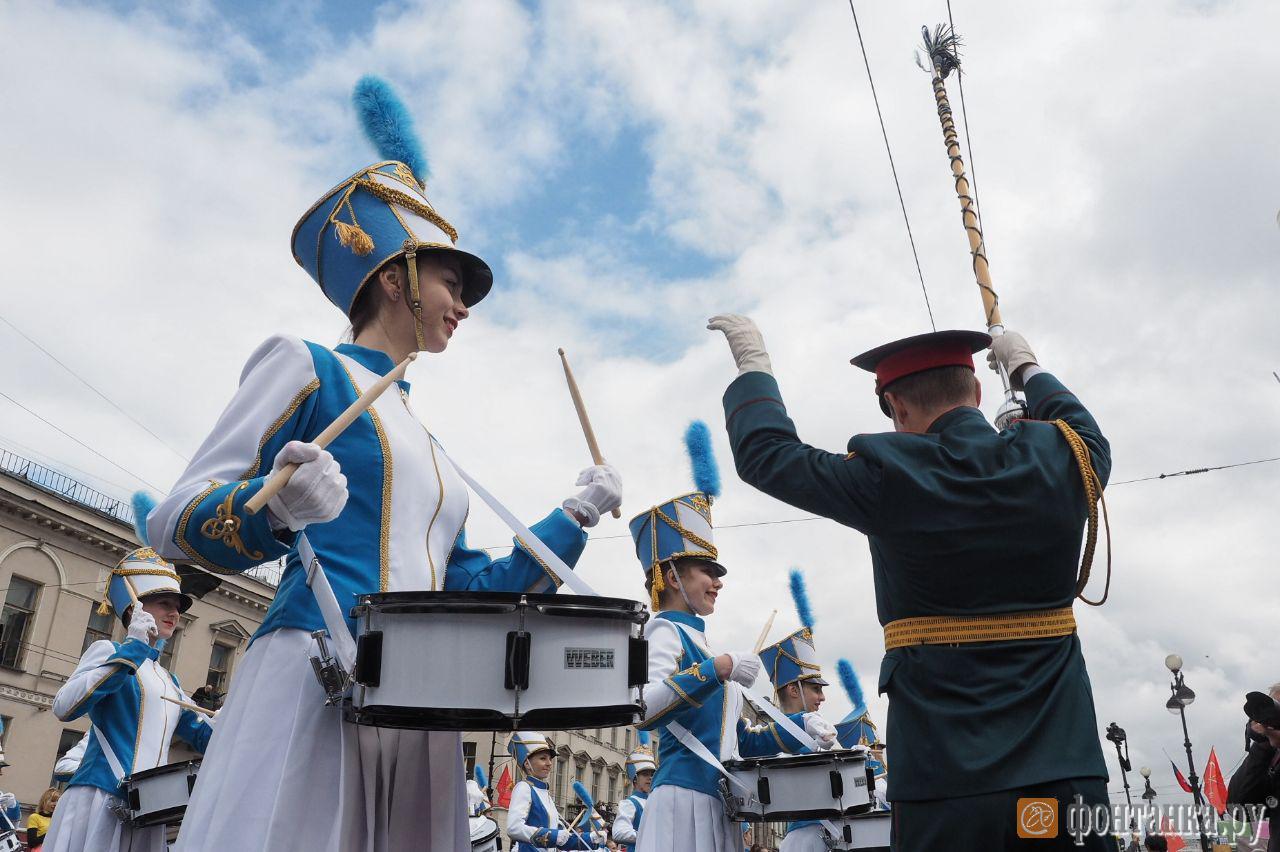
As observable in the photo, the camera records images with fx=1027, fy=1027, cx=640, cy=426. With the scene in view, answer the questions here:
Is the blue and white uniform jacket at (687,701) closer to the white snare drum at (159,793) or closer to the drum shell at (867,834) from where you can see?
the drum shell at (867,834)

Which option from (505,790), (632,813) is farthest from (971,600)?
(505,790)

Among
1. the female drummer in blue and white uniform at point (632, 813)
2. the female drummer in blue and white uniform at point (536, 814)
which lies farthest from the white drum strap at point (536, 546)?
the female drummer in blue and white uniform at point (632, 813)

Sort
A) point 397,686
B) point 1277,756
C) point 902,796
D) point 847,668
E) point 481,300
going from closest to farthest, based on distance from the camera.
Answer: point 397,686 → point 902,796 → point 481,300 → point 1277,756 → point 847,668

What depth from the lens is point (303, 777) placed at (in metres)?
2.48

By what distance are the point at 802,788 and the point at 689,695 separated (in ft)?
3.03

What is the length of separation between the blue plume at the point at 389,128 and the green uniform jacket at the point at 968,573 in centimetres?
177

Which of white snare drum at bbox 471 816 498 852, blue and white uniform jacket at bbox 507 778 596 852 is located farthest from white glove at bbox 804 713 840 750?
blue and white uniform jacket at bbox 507 778 596 852

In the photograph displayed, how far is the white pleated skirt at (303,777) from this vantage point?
241cm

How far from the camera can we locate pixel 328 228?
11.4ft

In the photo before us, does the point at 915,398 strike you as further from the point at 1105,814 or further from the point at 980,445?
the point at 1105,814

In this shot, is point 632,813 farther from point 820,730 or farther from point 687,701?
point 687,701

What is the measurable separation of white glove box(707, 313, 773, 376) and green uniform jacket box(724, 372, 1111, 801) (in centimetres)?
39

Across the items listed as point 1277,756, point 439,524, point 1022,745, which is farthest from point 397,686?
point 1277,756

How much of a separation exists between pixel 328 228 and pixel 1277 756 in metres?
6.56
